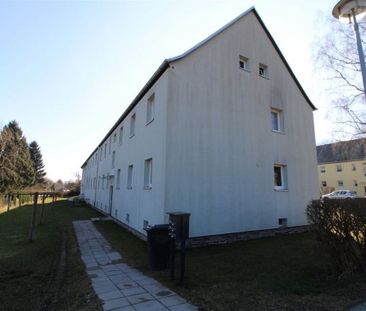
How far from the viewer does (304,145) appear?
13336 mm

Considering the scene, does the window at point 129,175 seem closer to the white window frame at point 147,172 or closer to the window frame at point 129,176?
the window frame at point 129,176

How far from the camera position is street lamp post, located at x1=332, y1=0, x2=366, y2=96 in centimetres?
561

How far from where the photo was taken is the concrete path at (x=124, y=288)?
13.4 ft

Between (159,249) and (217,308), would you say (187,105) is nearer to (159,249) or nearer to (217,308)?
(159,249)

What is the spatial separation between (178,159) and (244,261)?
4.08 metres

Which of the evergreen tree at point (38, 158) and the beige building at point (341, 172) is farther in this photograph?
the evergreen tree at point (38, 158)

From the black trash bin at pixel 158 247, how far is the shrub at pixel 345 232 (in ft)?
12.6

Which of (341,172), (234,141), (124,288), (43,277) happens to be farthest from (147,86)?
(341,172)

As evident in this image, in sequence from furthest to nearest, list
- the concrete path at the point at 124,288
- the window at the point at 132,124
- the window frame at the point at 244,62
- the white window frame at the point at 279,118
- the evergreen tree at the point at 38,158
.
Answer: the evergreen tree at the point at 38,158 < the window at the point at 132,124 < the white window frame at the point at 279,118 < the window frame at the point at 244,62 < the concrete path at the point at 124,288

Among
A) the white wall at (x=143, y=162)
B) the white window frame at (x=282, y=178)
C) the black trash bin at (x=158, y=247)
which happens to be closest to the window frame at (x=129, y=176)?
the white wall at (x=143, y=162)

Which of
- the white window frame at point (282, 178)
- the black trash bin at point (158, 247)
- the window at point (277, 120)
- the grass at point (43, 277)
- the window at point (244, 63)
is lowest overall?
the grass at point (43, 277)

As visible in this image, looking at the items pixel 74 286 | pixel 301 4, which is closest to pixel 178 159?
pixel 74 286

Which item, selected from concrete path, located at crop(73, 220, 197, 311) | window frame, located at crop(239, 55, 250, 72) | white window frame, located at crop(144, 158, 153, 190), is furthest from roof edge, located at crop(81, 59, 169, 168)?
concrete path, located at crop(73, 220, 197, 311)

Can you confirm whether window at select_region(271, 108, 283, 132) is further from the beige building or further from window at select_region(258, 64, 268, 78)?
the beige building
